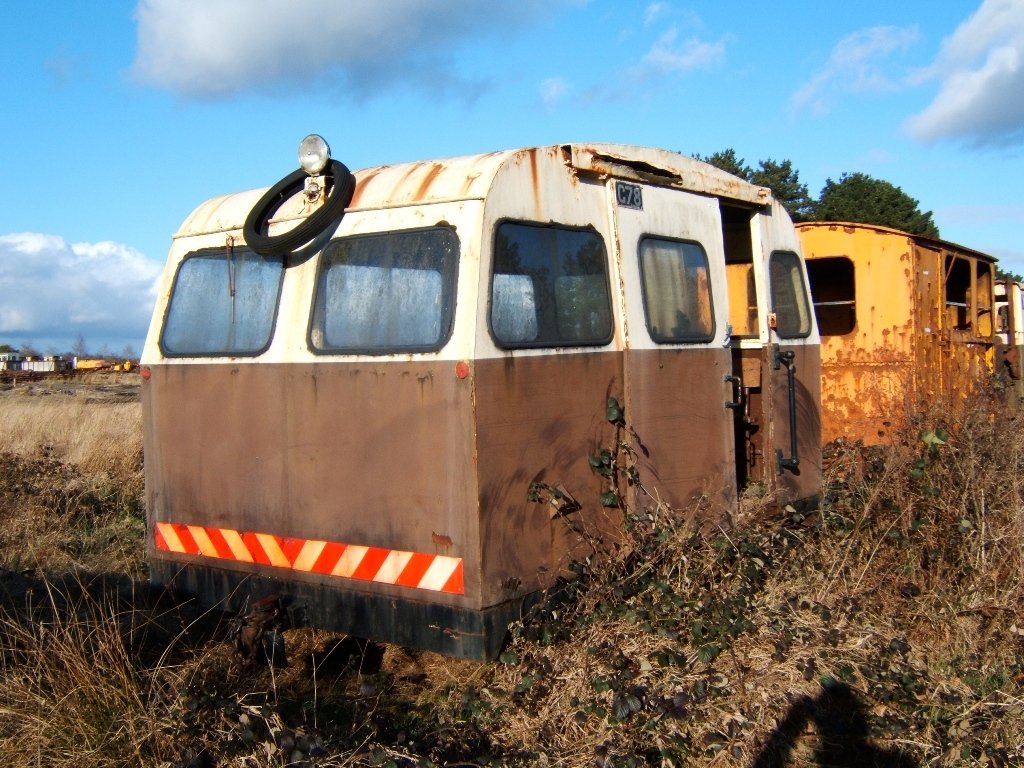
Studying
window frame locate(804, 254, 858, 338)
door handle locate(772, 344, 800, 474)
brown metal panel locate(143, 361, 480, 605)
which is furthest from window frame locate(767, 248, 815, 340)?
window frame locate(804, 254, 858, 338)

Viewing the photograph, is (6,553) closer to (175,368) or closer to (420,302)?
(175,368)

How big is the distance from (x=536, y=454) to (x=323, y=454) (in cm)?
110

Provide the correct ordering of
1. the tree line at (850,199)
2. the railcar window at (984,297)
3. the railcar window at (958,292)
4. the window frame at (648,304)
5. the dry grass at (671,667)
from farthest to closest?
1. the tree line at (850,199)
2. the railcar window at (984,297)
3. the railcar window at (958,292)
4. the window frame at (648,304)
5. the dry grass at (671,667)

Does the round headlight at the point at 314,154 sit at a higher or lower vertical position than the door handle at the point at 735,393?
higher

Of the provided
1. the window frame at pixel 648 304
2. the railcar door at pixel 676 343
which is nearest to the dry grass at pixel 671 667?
the railcar door at pixel 676 343

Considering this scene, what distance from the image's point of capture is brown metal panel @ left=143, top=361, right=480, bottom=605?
4.70m

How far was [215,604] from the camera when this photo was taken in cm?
571

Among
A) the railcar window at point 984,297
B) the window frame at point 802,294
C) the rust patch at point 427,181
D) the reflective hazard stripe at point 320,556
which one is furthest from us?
the railcar window at point 984,297

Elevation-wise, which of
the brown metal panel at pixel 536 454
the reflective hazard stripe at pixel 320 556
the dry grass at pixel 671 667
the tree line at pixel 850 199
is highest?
the tree line at pixel 850 199

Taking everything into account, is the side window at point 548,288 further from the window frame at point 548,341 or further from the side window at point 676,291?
the side window at point 676,291

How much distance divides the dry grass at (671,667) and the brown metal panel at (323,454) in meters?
0.57

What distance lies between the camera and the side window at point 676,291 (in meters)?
5.69

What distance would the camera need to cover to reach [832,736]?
14.8ft

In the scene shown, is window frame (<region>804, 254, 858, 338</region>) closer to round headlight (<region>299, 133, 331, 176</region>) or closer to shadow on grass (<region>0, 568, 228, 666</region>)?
round headlight (<region>299, 133, 331, 176</region>)
